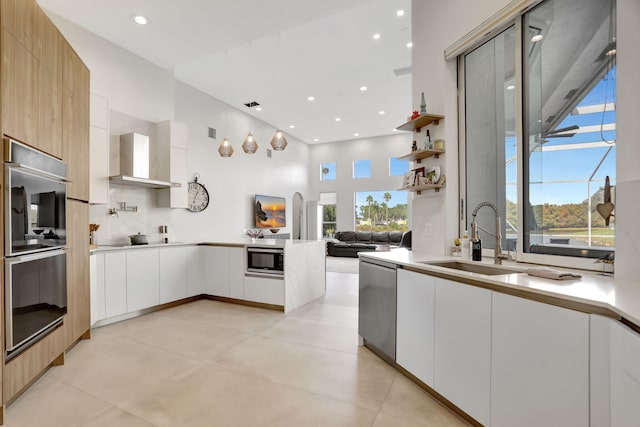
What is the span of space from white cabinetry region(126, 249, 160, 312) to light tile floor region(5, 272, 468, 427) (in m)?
0.41

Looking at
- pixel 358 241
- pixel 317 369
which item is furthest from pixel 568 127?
pixel 358 241

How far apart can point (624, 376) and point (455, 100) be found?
2443mm

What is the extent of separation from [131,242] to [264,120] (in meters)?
5.18

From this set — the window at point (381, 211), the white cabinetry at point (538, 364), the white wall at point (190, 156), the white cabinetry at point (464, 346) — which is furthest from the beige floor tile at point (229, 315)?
the window at point (381, 211)

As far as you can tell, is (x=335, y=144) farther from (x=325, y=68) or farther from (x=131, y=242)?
(x=131, y=242)

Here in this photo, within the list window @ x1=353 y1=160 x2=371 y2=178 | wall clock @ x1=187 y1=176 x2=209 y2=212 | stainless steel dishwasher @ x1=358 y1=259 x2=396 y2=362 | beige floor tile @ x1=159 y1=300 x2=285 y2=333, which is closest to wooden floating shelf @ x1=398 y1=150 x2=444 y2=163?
stainless steel dishwasher @ x1=358 y1=259 x2=396 y2=362

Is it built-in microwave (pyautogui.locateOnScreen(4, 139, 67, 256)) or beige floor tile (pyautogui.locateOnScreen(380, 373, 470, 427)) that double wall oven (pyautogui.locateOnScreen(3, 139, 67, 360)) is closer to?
built-in microwave (pyautogui.locateOnScreen(4, 139, 67, 256))

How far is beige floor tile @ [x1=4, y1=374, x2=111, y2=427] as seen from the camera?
1868 mm

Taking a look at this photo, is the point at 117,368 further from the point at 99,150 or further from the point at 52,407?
the point at 99,150

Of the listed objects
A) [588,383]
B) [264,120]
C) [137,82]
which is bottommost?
[588,383]

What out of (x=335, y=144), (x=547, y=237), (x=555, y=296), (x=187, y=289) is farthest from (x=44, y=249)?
(x=335, y=144)

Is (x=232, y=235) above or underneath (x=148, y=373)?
above

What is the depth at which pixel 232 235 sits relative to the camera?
7270 millimetres

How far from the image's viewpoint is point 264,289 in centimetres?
432
